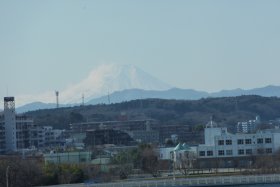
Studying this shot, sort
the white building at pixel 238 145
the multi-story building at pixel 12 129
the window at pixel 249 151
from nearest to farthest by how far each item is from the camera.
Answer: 1. the window at pixel 249 151
2. the white building at pixel 238 145
3. the multi-story building at pixel 12 129

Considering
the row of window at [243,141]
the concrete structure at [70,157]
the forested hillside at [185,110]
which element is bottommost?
the concrete structure at [70,157]

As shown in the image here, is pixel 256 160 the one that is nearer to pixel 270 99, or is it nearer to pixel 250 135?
pixel 250 135

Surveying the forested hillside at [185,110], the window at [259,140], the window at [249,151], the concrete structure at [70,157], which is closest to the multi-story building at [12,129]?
the concrete structure at [70,157]

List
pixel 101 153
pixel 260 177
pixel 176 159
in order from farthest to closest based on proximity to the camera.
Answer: pixel 101 153, pixel 176 159, pixel 260 177

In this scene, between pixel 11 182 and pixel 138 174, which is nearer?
pixel 11 182

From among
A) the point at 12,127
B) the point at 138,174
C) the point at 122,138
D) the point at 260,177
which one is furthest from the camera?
the point at 122,138

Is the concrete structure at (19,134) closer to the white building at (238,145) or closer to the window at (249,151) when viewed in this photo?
the white building at (238,145)

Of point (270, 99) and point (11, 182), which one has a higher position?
point (270, 99)

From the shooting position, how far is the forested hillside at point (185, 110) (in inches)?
4382

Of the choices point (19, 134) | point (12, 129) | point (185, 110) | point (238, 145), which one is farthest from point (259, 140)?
point (185, 110)

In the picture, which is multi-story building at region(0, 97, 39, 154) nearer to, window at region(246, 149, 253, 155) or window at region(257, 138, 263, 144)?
window at region(246, 149, 253, 155)

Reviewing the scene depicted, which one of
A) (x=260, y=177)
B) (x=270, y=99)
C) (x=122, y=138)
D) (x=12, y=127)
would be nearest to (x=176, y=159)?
(x=260, y=177)

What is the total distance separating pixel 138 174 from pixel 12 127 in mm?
25787

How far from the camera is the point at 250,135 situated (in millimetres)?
49969
